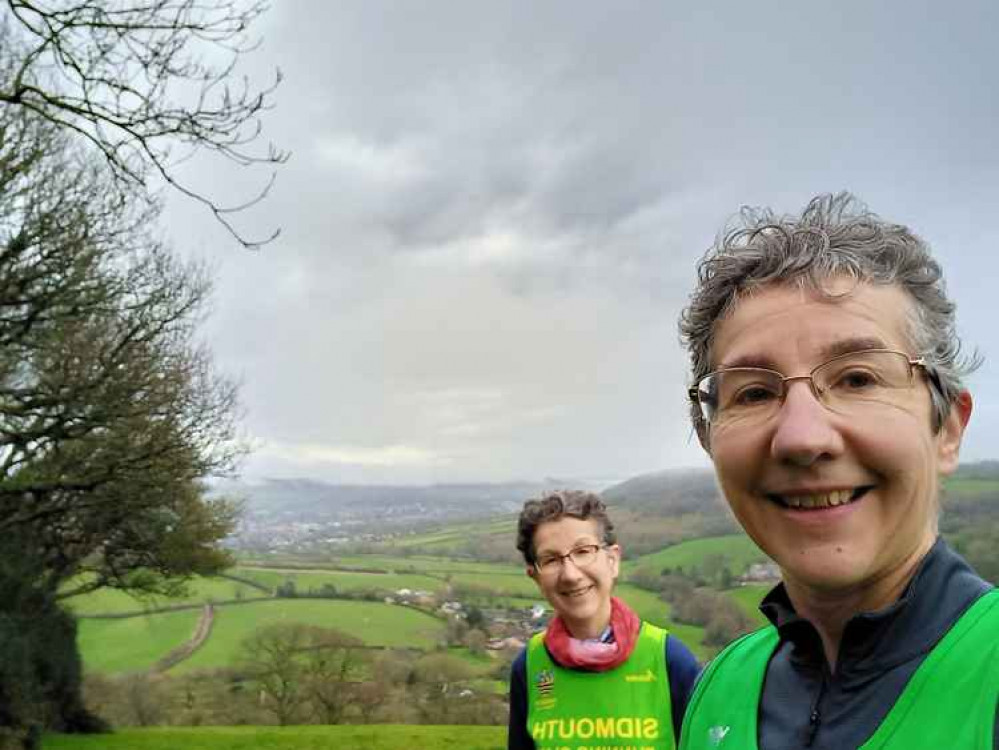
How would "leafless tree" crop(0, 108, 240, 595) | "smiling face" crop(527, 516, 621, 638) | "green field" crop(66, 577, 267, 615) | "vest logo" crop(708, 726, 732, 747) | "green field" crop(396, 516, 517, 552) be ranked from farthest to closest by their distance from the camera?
"green field" crop(396, 516, 517, 552)
"green field" crop(66, 577, 267, 615)
"leafless tree" crop(0, 108, 240, 595)
"smiling face" crop(527, 516, 621, 638)
"vest logo" crop(708, 726, 732, 747)

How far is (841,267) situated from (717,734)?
1042mm

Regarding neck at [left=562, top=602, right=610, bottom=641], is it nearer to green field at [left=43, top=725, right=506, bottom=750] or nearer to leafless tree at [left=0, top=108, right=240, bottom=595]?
leafless tree at [left=0, top=108, right=240, bottom=595]

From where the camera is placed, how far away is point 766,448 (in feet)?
4.34

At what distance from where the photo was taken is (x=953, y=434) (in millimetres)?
1407

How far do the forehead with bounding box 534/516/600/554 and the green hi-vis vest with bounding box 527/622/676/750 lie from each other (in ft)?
1.60

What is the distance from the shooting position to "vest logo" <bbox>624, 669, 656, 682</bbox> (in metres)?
3.03

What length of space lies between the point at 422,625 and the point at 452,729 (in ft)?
37.9

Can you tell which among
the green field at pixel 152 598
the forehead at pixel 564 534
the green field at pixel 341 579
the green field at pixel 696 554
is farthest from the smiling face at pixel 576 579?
the green field at pixel 341 579

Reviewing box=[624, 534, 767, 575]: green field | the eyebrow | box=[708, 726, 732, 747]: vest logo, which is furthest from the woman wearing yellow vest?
box=[624, 534, 767, 575]: green field

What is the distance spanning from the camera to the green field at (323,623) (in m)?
27.6

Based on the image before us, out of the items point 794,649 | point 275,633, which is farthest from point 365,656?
point 794,649

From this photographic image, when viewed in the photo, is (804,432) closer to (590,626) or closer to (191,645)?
(590,626)

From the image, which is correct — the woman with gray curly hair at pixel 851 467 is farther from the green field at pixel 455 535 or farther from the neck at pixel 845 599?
the green field at pixel 455 535

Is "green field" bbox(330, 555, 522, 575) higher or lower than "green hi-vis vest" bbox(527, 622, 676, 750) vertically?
lower
